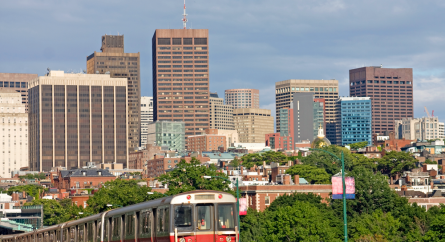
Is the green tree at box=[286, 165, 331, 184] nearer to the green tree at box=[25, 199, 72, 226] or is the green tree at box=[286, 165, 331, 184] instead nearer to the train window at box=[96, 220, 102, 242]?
the green tree at box=[25, 199, 72, 226]

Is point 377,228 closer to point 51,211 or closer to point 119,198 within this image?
point 119,198

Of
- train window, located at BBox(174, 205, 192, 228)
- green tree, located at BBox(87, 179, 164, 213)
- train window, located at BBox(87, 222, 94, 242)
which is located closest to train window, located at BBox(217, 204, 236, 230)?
train window, located at BBox(174, 205, 192, 228)

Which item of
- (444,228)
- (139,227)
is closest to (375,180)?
(444,228)

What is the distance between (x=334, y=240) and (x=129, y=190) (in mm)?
37904

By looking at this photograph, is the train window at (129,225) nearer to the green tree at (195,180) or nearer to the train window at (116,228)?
the train window at (116,228)

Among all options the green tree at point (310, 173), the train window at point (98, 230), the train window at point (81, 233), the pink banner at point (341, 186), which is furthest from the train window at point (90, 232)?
the green tree at point (310, 173)

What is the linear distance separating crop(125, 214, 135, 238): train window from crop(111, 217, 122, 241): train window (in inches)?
47.7

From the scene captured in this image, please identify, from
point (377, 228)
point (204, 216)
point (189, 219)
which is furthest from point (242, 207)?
point (377, 228)

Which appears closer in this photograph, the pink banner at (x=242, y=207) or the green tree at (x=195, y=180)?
the pink banner at (x=242, y=207)

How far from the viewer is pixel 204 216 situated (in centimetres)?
4081

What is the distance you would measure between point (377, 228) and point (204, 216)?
206 ft

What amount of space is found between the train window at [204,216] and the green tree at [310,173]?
461 ft

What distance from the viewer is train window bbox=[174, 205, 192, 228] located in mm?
40312

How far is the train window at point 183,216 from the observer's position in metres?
40.3
